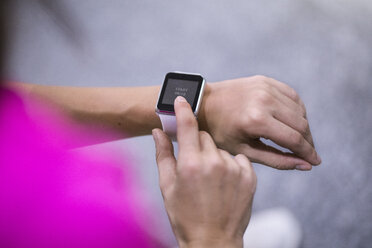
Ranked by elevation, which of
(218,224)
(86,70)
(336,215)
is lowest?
(336,215)

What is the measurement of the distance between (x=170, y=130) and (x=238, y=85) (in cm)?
21

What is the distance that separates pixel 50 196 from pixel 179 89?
0.47 metres

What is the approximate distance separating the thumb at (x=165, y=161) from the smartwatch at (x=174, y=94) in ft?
0.24

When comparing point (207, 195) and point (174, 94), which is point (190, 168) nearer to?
point (207, 195)

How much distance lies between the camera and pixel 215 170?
2.00 ft

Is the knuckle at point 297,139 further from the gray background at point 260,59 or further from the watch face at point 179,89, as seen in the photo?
the gray background at point 260,59

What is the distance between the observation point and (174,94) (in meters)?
0.85

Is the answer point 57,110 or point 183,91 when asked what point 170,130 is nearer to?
point 183,91

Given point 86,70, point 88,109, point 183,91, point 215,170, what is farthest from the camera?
point 86,70

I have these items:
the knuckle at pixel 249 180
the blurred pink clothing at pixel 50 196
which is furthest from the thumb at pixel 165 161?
the blurred pink clothing at pixel 50 196

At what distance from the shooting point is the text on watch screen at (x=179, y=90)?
84 centimetres

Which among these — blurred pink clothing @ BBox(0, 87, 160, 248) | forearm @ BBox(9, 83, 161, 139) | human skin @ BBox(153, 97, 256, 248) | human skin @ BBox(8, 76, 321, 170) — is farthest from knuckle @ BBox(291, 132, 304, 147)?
blurred pink clothing @ BBox(0, 87, 160, 248)

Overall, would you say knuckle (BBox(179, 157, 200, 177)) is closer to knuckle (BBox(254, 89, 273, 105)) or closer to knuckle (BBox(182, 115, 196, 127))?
knuckle (BBox(182, 115, 196, 127))

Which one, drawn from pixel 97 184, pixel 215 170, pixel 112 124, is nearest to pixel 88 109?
pixel 112 124
